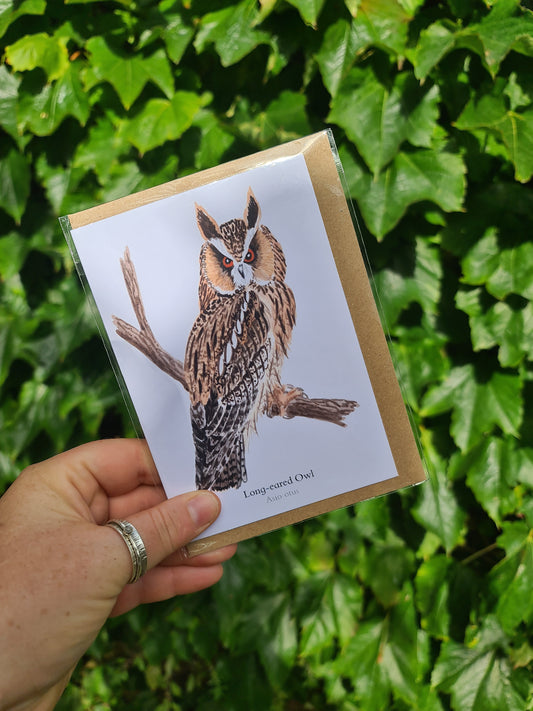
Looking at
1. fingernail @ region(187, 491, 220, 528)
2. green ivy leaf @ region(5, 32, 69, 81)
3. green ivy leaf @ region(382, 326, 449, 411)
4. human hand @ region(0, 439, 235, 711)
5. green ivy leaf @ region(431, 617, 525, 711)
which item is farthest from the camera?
green ivy leaf @ region(431, 617, 525, 711)

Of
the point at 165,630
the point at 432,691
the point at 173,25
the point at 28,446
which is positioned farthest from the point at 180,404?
the point at 432,691

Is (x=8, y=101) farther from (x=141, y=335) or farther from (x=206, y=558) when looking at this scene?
(x=206, y=558)

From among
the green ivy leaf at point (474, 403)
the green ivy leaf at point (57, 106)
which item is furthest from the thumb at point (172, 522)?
the green ivy leaf at point (57, 106)

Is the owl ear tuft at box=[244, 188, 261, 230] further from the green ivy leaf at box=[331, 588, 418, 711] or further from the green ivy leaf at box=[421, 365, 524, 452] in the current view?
the green ivy leaf at box=[331, 588, 418, 711]

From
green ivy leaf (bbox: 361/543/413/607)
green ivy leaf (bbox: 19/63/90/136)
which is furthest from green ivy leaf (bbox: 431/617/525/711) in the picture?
green ivy leaf (bbox: 19/63/90/136)

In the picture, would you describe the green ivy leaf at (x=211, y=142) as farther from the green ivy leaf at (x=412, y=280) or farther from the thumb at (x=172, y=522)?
the thumb at (x=172, y=522)
